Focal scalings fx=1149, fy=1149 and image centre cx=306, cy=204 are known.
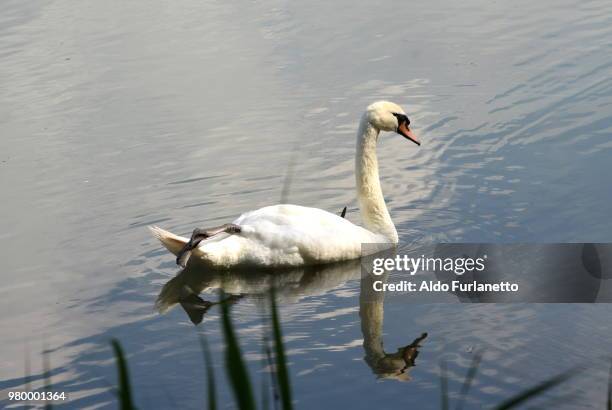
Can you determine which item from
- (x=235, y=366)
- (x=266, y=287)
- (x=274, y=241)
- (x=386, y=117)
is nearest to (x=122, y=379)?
(x=235, y=366)

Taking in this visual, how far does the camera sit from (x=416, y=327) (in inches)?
265

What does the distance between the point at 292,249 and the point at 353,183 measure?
1.85 meters

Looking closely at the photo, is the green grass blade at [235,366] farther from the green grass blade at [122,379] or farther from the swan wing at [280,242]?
the swan wing at [280,242]

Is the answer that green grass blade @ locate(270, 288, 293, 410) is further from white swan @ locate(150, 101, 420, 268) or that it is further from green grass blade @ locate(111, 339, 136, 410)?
white swan @ locate(150, 101, 420, 268)

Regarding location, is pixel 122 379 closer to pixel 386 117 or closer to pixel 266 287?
pixel 266 287

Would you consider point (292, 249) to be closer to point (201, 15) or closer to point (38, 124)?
point (38, 124)

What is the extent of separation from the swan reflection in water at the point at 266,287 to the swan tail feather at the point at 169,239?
19 centimetres

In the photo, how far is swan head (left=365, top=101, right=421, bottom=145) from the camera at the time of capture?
8.66 metres

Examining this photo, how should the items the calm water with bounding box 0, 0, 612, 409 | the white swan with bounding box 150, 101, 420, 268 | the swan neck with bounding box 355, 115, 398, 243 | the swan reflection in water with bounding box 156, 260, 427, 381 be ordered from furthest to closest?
the swan neck with bounding box 355, 115, 398, 243
the white swan with bounding box 150, 101, 420, 268
the swan reflection in water with bounding box 156, 260, 427, 381
the calm water with bounding box 0, 0, 612, 409

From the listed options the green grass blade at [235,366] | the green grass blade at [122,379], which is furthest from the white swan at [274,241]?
the green grass blade at [235,366]

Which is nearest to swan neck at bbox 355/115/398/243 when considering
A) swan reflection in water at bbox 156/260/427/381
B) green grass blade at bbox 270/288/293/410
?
swan reflection in water at bbox 156/260/427/381

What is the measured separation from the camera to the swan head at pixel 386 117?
866 cm

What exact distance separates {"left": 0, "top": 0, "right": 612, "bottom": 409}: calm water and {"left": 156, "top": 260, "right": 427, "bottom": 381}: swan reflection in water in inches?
0.9

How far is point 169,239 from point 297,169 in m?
2.35
